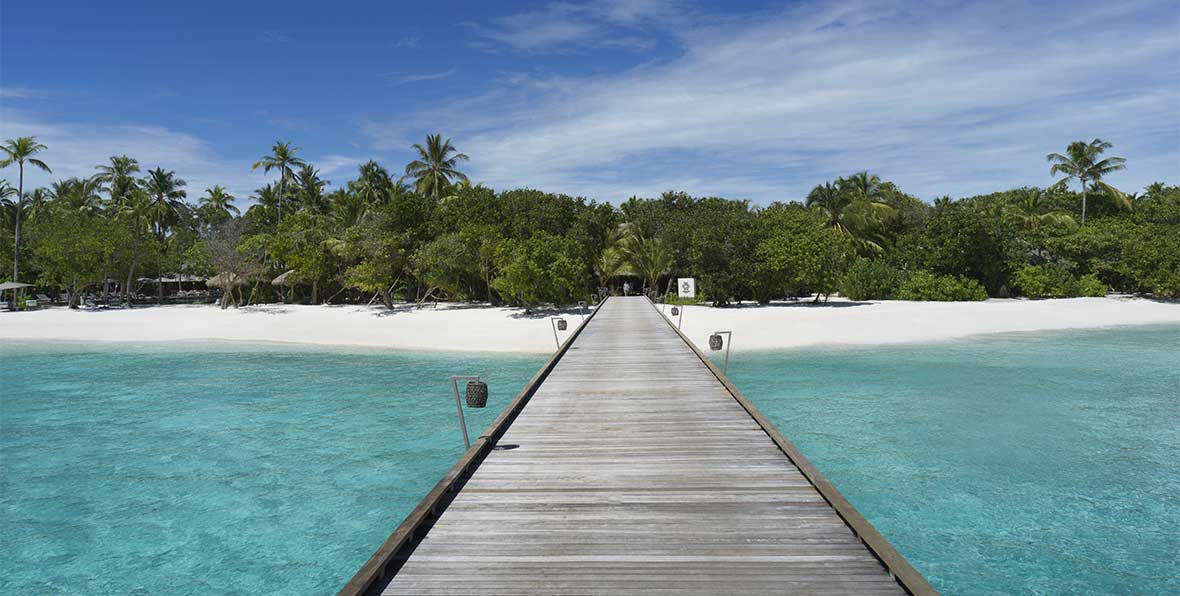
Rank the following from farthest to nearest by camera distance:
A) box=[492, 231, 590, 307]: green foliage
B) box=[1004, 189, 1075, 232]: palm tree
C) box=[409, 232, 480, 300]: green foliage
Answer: box=[1004, 189, 1075, 232]: palm tree, box=[409, 232, 480, 300]: green foliage, box=[492, 231, 590, 307]: green foliage

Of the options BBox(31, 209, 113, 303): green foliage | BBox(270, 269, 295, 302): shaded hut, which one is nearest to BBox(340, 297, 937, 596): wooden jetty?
BBox(270, 269, 295, 302): shaded hut

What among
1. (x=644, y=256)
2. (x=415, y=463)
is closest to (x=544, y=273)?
(x=644, y=256)

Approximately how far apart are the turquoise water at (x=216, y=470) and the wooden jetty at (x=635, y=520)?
8.65ft

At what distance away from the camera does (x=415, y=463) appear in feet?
37.1

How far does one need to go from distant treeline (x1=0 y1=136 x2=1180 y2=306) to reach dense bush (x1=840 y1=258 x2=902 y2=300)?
10 cm

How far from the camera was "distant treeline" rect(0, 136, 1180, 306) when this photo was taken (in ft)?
111

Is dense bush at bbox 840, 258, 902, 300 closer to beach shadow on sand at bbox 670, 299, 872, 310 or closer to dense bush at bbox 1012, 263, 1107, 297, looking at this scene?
beach shadow on sand at bbox 670, 299, 872, 310

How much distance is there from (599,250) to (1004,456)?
111 feet

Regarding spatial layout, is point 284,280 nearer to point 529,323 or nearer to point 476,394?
point 529,323

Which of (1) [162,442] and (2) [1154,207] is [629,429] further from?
(2) [1154,207]

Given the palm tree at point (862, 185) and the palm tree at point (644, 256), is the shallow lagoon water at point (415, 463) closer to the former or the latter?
the palm tree at point (644, 256)

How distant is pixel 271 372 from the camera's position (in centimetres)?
2075

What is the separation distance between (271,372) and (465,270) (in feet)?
47.6

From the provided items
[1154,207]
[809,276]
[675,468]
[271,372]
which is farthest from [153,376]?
[1154,207]
